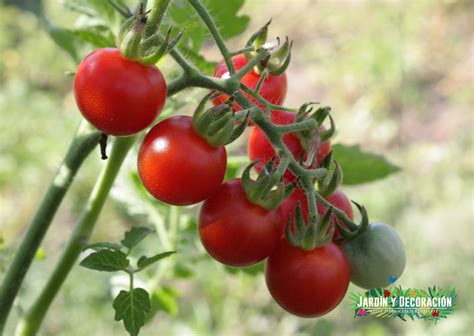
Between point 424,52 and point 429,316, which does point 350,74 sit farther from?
point 429,316

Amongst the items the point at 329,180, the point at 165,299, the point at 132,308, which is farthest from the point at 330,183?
the point at 165,299

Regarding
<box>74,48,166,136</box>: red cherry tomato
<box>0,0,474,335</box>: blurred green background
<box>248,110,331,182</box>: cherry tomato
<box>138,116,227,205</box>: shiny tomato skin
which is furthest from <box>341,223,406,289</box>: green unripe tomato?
<box>0,0,474,335</box>: blurred green background

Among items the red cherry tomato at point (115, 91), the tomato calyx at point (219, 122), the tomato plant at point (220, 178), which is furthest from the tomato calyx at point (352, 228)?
the red cherry tomato at point (115, 91)

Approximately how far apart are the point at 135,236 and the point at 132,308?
10 cm

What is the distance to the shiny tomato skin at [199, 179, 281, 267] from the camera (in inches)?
32.5

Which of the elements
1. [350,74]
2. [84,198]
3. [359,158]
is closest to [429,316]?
[359,158]

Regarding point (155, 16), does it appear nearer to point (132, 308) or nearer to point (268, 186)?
point (268, 186)

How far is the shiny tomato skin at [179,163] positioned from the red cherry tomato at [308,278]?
0.15 metres

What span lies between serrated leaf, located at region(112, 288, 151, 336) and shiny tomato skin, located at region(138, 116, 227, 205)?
0.14 metres

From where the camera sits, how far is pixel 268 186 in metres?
0.82

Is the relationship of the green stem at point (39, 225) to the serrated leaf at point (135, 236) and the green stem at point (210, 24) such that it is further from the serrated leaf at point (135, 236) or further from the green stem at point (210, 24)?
the green stem at point (210, 24)

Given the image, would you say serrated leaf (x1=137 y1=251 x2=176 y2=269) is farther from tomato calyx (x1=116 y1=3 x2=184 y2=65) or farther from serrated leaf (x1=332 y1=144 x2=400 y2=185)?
serrated leaf (x1=332 y1=144 x2=400 y2=185)

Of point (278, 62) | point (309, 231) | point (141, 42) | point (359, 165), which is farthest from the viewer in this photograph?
point (359, 165)

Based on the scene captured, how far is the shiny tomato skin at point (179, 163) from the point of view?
0.79m
